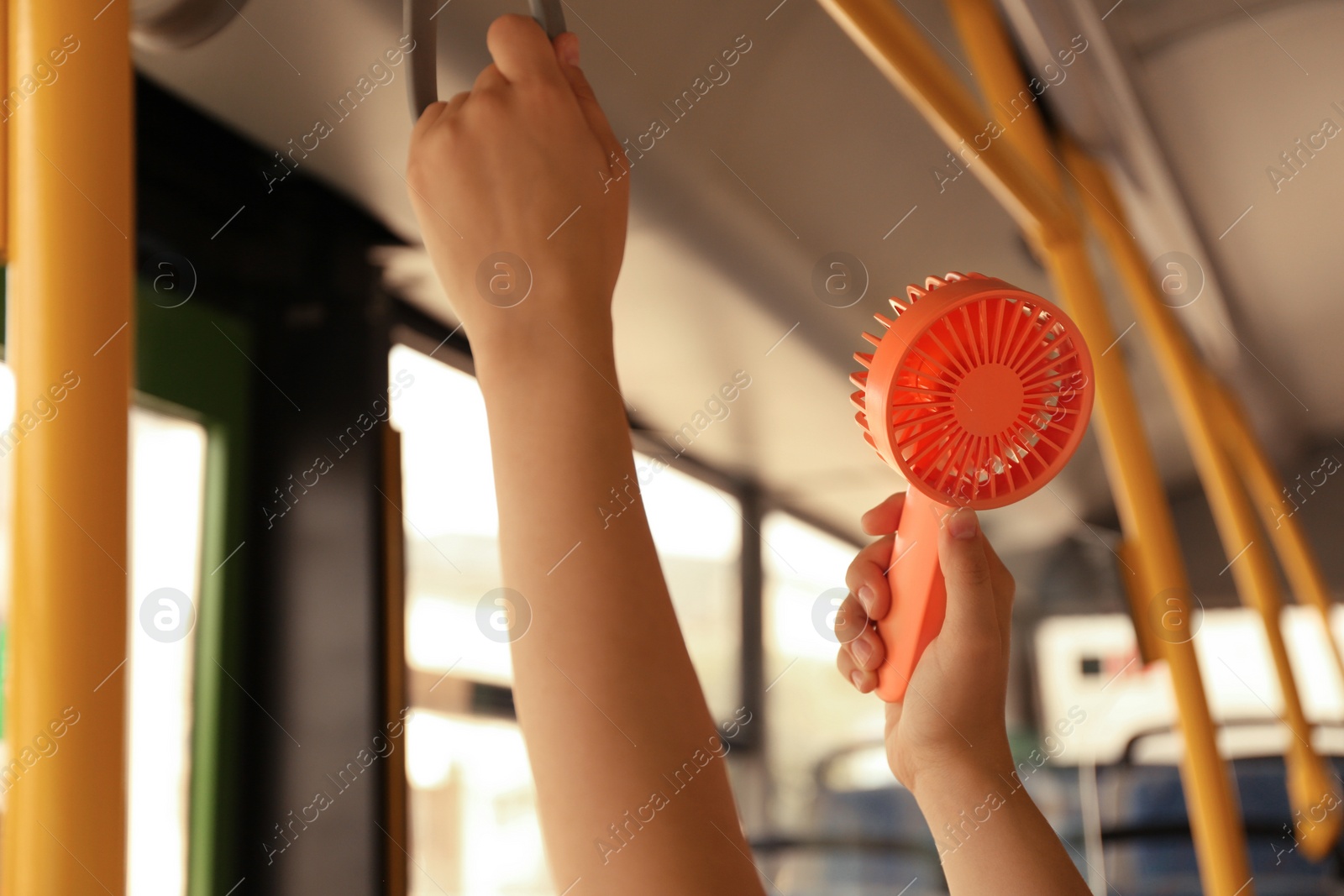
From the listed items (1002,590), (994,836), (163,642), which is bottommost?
(994,836)

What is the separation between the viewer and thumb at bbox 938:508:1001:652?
373 millimetres

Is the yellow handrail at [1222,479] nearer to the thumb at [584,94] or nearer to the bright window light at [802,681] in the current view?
the bright window light at [802,681]

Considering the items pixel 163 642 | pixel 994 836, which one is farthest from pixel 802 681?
pixel 994 836

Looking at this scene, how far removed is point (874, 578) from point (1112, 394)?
607mm

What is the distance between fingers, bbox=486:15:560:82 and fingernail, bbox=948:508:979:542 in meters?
0.20

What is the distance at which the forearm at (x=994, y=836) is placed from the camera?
361 mm

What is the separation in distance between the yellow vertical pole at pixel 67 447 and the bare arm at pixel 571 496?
82mm

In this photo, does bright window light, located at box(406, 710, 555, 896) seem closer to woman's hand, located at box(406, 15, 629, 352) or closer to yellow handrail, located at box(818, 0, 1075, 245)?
yellow handrail, located at box(818, 0, 1075, 245)

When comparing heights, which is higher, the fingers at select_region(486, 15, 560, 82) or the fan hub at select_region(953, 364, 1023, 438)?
the fingers at select_region(486, 15, 560, 82)

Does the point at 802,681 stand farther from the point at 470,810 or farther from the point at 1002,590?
the point at 1002,590

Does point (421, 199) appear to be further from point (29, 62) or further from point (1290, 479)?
point (1290, 479)

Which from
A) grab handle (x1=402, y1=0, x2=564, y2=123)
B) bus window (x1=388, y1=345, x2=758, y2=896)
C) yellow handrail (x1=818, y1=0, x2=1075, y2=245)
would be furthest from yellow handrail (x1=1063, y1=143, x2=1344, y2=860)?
grab handle (x1=402, y1=0, x2=564, y2=123)

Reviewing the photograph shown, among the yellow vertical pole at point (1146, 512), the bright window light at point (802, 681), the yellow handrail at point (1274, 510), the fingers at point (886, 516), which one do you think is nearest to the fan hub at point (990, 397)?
the fingers at point (886, 516)

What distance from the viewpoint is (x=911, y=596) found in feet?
1.38
